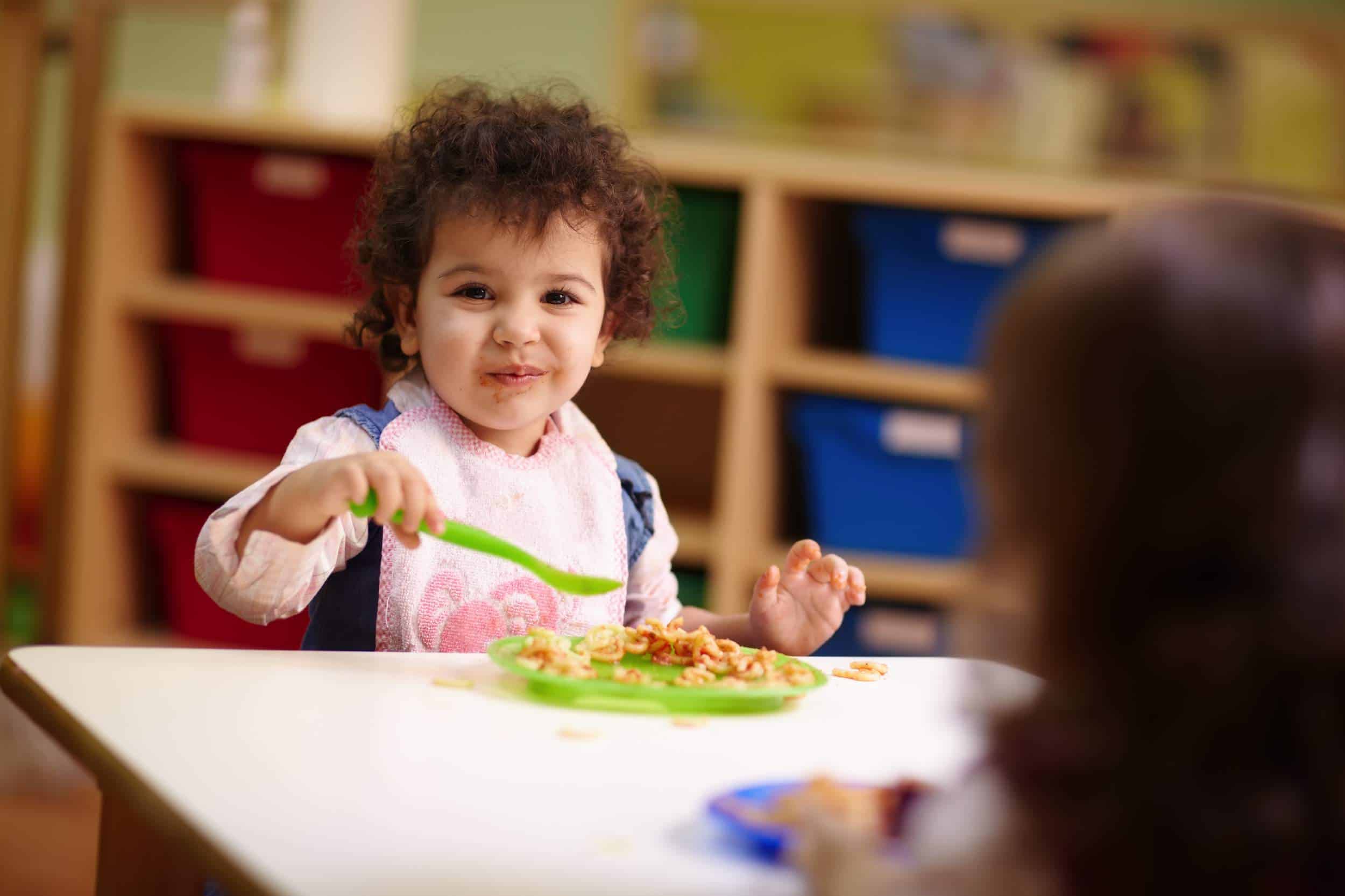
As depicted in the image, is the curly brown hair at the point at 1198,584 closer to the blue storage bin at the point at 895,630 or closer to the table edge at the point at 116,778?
the table edge at the point at 116,778

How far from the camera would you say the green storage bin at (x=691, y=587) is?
2.27 m

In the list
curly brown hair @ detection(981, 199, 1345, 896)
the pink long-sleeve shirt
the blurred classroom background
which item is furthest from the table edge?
the blurred classroom background

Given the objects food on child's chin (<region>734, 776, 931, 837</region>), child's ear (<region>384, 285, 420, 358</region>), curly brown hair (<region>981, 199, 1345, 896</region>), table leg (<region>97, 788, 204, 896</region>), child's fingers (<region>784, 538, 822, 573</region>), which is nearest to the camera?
curly brown hair (<region>981, 199, 1345, 896</region>)

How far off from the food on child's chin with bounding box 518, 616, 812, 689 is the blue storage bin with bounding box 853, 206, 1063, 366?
53.8 inches

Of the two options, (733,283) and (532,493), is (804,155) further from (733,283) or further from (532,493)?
(532,493)

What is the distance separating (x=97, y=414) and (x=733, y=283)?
1067mm

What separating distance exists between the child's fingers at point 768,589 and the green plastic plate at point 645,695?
18 centimetres

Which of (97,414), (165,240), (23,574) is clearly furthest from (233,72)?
(23,574)

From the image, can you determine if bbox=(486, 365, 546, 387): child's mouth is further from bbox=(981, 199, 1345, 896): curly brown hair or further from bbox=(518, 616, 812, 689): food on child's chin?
bbox=(981, 199, 1345, 896): curly brown hair

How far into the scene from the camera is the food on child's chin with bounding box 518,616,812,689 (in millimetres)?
822

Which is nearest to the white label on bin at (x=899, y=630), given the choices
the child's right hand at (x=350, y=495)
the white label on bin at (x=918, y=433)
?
the white label on bin at (x=918, y=433)

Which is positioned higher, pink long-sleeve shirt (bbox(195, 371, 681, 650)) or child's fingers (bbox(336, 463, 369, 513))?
child's fingers (bbox(336, 463, 369, 513))

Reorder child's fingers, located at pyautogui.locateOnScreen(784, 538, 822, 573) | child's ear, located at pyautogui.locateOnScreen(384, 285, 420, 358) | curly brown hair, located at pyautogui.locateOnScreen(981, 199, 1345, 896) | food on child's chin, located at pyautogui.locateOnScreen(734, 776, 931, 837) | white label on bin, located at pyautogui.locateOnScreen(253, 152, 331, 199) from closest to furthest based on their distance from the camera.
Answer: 1. curly brown hair, located at pyautogui.locateOnScreen(981, 199, 1345, 896)
2. food on child's chin, located at pyautogui.locateOnScreen(734, 776, 931, 837)
3. child's fingers, located at pyautogui.locateOnScreen(784, 538, 822, 573)
4. child's ear, located at pyautogui.locateOnScreen(384, 285, 420, 358)
5. white label on bin, located at pyautogui.locateOnScreen(253, 152, 331, 199)

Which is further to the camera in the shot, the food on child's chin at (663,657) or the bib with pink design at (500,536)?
the bib with pink design at (500,536)
